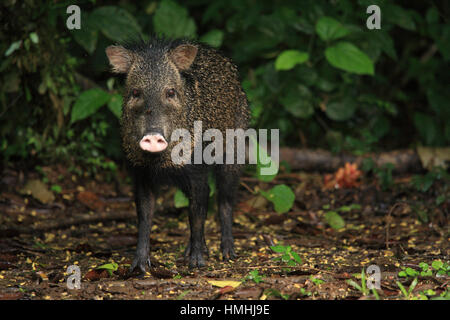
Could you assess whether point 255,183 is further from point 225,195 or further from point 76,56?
point 76,56

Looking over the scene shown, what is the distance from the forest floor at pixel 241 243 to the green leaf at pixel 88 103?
91 centimetres

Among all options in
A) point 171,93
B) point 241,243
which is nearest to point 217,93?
point 171,93

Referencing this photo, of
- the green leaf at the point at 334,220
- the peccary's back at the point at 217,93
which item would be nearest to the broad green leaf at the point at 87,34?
the peccary's back at the point at 217,93

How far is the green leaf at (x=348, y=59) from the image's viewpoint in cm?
634

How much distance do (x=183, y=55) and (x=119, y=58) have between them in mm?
483

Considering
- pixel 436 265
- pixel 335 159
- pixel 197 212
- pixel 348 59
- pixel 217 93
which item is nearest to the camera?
pixel 436 265

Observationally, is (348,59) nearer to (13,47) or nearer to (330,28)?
(330,28)

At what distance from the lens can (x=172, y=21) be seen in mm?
6625

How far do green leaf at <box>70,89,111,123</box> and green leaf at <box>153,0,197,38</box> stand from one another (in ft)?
3.28

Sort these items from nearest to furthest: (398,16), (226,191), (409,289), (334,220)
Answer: (409,289) < (226,191) < (334,220) < (398,16)

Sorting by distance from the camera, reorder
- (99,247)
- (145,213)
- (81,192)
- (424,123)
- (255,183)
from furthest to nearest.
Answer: (424,123), (255,183), (81,192), (99,247), (145,213)

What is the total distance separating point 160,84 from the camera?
443cm

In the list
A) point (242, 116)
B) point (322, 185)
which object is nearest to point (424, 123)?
point (322, 185)
